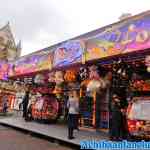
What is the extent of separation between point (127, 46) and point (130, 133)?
9.01 ft

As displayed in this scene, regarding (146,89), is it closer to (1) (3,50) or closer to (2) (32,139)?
(2) (32,139)

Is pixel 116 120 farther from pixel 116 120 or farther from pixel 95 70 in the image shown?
pixel 95 70

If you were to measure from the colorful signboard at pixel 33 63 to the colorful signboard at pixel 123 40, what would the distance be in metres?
3.23

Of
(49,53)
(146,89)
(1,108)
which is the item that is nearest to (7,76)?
(1,108)

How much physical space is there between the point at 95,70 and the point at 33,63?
445 centimetres

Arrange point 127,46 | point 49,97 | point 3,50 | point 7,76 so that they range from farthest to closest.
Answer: point 3,50, point 7,76, point 49,97, point 127,46

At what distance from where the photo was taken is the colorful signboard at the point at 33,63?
1385 centimetres

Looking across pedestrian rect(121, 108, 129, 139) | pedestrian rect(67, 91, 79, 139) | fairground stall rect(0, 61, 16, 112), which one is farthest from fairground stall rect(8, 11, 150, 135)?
fairground stall rect(0, 61, 16, 112)

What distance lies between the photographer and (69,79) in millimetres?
13852

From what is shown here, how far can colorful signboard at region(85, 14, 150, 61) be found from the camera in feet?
→ 29.1

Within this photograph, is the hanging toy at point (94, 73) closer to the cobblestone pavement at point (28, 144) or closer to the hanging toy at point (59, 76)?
the hanging toy at point (59, 76)

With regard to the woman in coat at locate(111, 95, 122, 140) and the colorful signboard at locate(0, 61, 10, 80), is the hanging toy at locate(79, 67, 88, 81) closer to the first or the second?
the woman in coat at locate(111, 95, 122, 140)

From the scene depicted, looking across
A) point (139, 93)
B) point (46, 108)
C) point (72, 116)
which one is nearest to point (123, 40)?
point (139, 93)

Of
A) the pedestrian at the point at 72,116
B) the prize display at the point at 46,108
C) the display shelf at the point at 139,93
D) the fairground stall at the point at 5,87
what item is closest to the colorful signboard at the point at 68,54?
the pedestrian at the point at 72,116
